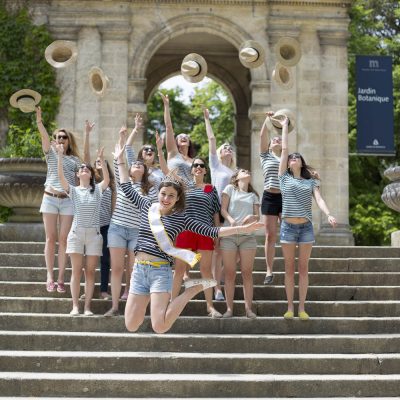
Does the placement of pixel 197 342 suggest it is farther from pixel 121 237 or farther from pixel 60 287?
pixel 60 287

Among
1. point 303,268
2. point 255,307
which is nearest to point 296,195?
point 303,268

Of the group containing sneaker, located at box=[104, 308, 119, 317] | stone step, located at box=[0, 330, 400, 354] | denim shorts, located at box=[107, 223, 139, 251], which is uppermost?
denim shorts, located at box=[107, 223, 139, 251]

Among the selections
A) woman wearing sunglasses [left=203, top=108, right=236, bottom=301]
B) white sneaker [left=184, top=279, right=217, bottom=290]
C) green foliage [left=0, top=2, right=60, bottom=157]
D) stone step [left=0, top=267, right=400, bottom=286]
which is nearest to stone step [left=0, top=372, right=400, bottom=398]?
white sneaker [left=184, top=279, right=217, bottom=290]

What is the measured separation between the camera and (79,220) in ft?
25.5

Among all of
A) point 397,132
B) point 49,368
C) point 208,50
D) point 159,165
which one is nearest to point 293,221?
point 159,165

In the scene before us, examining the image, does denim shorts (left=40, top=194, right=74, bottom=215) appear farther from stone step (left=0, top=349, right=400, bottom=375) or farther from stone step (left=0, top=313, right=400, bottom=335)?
stone step (left=0, top=349, right=400, bottom=375)

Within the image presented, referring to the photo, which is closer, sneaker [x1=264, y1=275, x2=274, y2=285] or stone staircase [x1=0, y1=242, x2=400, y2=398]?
stone staircase [x1=0, y1=242, x2=400, y2=398]

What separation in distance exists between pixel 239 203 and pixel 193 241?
819 mm

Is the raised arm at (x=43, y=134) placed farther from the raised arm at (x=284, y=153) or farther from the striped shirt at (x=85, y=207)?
the raised arm at (x=284, y=153)

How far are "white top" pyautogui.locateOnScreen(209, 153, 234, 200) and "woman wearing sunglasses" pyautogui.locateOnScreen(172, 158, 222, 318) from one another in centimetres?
71

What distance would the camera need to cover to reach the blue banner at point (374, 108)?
644 inches

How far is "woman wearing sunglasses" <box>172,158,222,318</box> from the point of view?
293 inches

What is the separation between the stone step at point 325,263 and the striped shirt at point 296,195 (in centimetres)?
171

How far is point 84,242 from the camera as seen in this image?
7.66 m
